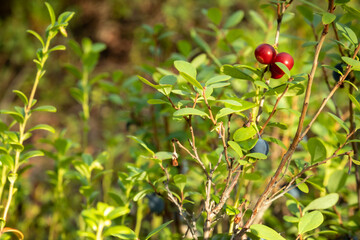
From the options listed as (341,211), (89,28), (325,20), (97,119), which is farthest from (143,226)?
(89,28)

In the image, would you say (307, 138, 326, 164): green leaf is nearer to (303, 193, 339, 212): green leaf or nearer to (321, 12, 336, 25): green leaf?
(303, 193, 339, 212): green leaf

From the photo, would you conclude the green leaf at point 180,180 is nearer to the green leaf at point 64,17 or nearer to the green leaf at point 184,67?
the green leaf at point 184,67

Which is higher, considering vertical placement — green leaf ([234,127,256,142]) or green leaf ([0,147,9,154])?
green leaf ([234,127,256,142])

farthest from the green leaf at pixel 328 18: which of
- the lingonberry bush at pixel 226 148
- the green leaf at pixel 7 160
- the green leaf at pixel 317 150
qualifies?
the green leaf at pixel 7 160

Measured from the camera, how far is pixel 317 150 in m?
0.71

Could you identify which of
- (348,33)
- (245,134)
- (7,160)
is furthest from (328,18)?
(7,160)

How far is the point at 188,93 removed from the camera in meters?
0.62

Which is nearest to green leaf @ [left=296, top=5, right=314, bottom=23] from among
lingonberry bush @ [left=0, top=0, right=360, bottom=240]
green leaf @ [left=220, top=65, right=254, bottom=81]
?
lingonberry bush @ [left=0, top=0, right=360, bottom=240]

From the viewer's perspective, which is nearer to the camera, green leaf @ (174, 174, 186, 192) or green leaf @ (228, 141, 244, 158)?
green leaf @ (228, 141, 244, 158)

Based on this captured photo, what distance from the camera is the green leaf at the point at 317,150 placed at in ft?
2.32

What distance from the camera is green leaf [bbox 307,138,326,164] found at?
71 centimetres

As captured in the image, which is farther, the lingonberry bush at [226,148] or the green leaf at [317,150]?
the green leaf at [317,150]

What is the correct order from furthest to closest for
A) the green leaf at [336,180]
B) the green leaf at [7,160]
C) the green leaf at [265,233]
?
the green leaf at [336,180] < the green leaf at [7,160] < the green leaf at [265,233]

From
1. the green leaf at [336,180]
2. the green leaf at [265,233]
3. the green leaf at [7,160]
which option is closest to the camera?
the green leaf at [265,233]
